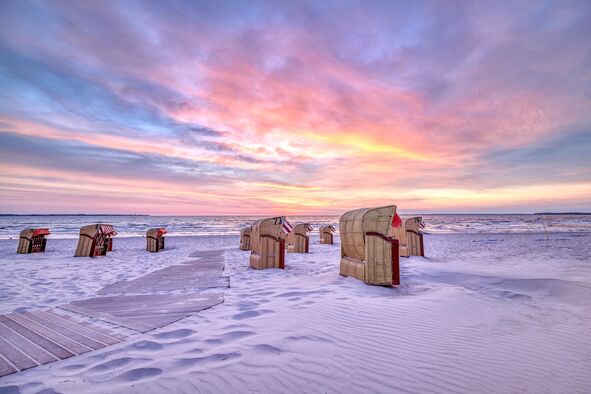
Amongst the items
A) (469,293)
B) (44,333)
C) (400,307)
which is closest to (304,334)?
(400,307)

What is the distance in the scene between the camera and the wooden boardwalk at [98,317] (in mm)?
4207

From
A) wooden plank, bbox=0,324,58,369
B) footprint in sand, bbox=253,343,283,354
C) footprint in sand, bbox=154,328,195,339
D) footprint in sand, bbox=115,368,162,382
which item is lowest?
wooden plank, bbox=0,324,58,369

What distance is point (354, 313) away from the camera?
566 centimetres

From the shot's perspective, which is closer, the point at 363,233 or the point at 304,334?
the point at 304,334

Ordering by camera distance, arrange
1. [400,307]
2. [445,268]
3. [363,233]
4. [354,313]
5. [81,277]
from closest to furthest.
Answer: [354,313] → [400,307] → [363,233] → [81,277] → [445,268]

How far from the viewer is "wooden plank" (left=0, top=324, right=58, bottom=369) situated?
402cm

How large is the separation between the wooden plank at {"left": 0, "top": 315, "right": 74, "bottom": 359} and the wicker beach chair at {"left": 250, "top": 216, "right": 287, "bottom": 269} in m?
7.30

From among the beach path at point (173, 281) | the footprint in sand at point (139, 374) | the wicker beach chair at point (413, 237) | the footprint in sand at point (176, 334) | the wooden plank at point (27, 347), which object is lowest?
the beach path at point (173, 281)

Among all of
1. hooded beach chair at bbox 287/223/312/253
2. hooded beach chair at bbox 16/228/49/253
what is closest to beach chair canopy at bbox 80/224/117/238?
hooded beach chair at bbox 16/228/49/253

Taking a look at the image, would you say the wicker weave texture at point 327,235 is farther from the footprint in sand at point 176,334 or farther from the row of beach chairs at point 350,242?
the footprint in sand at point 176,334

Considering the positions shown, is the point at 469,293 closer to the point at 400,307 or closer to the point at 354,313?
the point at 400,307

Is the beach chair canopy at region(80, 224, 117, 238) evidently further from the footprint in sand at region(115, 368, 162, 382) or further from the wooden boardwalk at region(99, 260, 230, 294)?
the footprint in sand at region(115, 368, 162, 382)

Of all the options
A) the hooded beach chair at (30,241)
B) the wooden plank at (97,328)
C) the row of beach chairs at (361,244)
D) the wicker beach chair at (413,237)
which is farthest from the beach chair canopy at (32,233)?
the wicker beach chair at (413,237)

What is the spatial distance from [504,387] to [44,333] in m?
6.72
